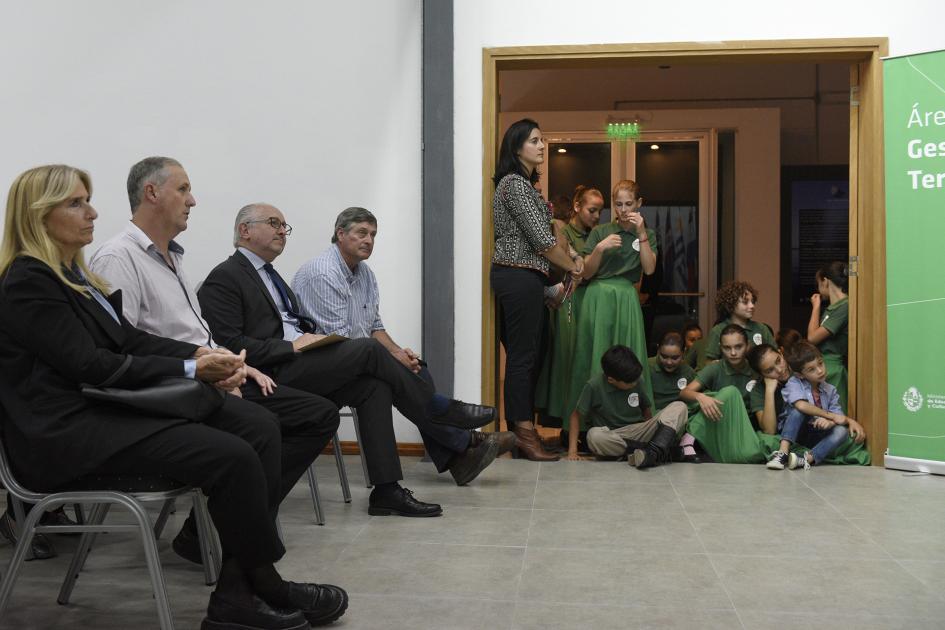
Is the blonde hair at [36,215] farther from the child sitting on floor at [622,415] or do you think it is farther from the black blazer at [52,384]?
the child sitting on floor at [622,415]

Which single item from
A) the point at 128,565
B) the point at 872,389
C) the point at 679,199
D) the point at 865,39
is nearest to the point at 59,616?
the point at 128,565

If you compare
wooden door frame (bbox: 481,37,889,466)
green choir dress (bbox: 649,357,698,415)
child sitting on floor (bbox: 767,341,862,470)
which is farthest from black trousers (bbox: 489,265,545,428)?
child sitting on floor (bbox: 767,341,862,470)

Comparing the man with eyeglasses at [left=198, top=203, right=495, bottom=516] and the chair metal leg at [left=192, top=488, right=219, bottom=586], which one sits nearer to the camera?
the chair metal leg at [left=192, top=488, right=219, bottom=586]

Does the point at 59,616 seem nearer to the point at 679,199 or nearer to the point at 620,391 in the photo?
A: the point at 620,391

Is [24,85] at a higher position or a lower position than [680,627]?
higher

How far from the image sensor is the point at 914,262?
189 inches

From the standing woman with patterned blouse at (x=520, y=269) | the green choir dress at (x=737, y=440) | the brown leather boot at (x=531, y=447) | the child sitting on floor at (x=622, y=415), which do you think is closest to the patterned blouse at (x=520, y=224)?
the standing woman with patterned blouse at (x=520, y=269)

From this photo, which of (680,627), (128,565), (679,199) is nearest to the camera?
(680,627)

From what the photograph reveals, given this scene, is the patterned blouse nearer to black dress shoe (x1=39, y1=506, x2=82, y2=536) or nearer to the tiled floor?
the tiled floor

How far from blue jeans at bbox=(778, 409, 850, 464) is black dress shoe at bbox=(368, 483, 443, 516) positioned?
2.05 metres

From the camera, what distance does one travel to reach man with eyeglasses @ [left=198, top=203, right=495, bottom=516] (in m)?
3.56

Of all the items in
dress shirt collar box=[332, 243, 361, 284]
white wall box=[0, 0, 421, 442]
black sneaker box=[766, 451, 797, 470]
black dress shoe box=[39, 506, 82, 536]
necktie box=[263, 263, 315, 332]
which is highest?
white wall box=[0, 0, 421, 442]

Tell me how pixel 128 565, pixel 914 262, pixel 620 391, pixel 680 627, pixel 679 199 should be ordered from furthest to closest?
pixel 679 199 → pixel 620 391 → pixel 914 262 → pixel 128 565 → pixel 680 627

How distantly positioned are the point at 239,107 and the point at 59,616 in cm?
318
